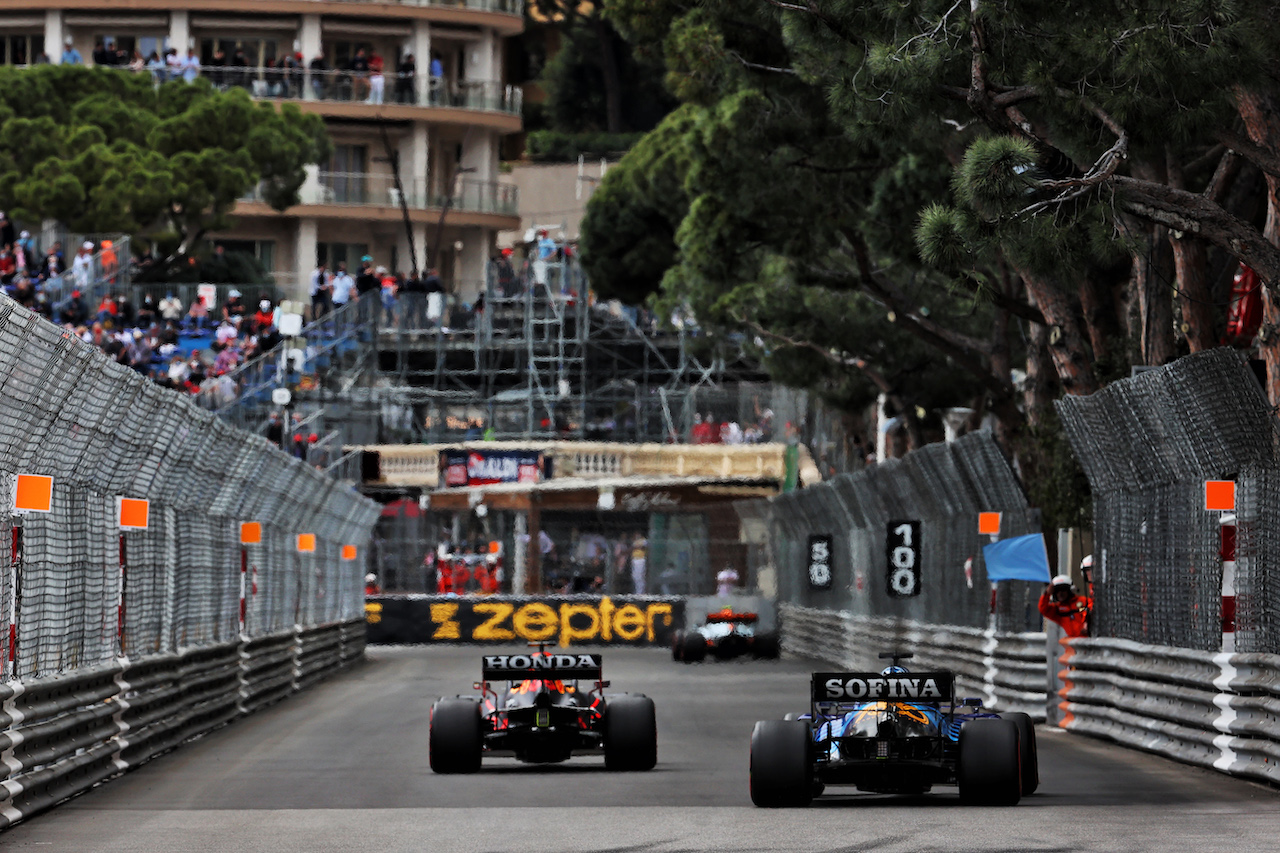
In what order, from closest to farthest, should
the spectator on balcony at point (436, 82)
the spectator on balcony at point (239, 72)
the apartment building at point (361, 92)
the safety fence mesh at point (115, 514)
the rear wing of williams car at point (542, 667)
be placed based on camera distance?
the safety fence mesh at point (115, 514) → the rear wing of williams car at point (542, 667) → the spectator on balcony at point (239, 72) → the apartment building at point (361, 92) → the spectator on balcony at point (436, 82)

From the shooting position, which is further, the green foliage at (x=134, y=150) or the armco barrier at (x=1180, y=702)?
the green foliage at (x=134, y=150)

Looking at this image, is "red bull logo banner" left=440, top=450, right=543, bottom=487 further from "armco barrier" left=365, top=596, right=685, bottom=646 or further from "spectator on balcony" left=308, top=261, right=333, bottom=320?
"armco barrier" left=365, top=596, right=685, bottom=646

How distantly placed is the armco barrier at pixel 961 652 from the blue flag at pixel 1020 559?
62 cm

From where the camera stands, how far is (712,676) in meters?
32.4

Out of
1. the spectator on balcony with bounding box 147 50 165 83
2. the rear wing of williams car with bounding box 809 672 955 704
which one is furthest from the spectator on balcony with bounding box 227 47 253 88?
the rear wing of williams car with bounding box 809 672 955 704

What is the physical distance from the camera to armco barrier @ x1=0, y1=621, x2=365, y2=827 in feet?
42.3

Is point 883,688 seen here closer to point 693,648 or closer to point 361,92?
point 693,648

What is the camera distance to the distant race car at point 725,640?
121 feet

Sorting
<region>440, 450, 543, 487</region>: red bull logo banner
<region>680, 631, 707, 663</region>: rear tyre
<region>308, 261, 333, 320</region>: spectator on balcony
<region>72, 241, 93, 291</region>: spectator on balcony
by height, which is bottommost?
<region>680, 631, 707, 663</region>: rear tyre

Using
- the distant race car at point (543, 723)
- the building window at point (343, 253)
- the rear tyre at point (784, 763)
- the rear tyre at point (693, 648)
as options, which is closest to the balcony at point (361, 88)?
the building window at point (343, 253)

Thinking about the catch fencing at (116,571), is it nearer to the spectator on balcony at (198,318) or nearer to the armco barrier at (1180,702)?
the armco barrier at (1180,702)

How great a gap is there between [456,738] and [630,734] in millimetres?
1199

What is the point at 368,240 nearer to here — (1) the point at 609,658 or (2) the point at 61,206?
(2) the point at 61,206

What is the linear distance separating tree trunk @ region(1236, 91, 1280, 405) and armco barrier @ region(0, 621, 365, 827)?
8.14 meters
